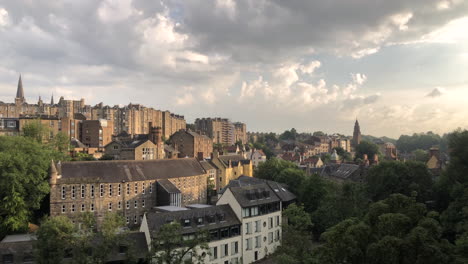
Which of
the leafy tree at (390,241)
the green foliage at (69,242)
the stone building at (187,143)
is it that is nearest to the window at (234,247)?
the green foliage at (69,242)

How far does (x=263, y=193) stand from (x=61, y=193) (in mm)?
27579

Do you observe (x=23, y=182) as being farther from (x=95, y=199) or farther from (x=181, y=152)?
(x=181, y=152)

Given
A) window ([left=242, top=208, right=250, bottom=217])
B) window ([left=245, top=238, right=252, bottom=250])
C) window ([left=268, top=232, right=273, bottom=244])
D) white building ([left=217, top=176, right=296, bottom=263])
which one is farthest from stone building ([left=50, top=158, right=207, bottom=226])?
window ([left=268, top=232, right=273, bottom=244])

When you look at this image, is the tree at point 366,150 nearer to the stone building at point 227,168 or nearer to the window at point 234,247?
the stone building at point 227,168

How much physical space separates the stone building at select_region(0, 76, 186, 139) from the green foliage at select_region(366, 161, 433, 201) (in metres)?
93.6

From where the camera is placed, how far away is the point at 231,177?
84.2 meters

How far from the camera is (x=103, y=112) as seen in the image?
458ft

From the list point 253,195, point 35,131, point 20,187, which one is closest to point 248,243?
point 253,195

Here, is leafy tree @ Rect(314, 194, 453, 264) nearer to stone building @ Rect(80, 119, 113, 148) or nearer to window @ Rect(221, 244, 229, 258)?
window @ Rect(221, 244, 229, 258)

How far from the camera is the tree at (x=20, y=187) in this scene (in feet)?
149

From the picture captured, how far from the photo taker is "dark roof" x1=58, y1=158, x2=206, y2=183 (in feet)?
168

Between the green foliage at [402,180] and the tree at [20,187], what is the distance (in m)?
49.1

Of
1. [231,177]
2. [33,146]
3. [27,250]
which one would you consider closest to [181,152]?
[231,177]

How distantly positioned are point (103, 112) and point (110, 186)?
309 feet
